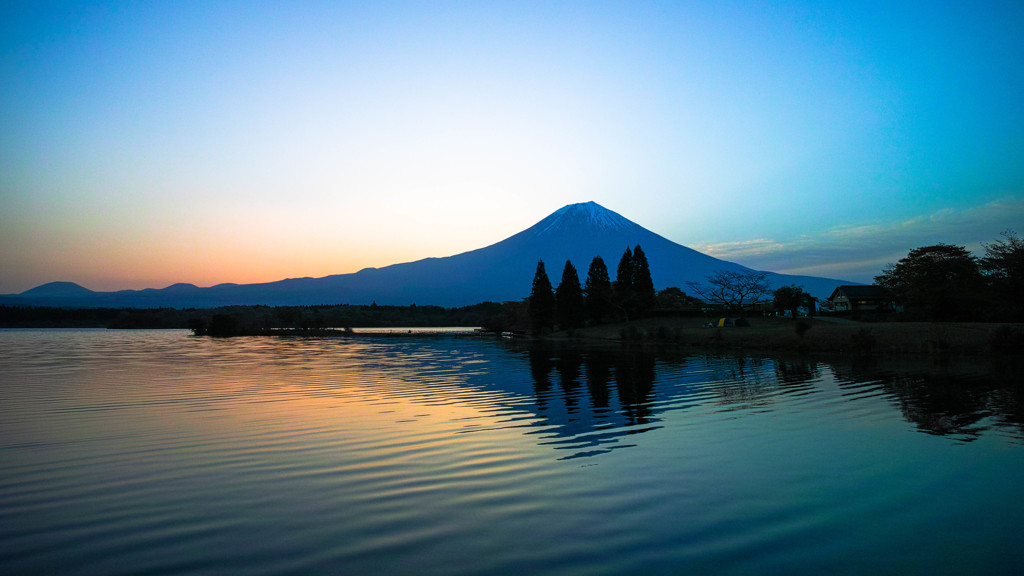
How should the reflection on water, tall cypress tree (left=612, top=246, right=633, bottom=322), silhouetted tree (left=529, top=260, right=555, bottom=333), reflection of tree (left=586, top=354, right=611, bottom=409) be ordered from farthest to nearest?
silhouetted tree (left=529, top=260, right=555, bottom=333) → tall cypress tree (left=612, top=246, right=633, bottom=322) → reflection of tree (left=586, top=354, right=611, bottom=409) → the reflection on water

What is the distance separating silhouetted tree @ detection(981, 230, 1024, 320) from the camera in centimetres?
3534

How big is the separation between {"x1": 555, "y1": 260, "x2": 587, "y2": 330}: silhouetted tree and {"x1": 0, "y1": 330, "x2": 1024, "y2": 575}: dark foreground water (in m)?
51.1

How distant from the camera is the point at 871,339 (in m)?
30.4

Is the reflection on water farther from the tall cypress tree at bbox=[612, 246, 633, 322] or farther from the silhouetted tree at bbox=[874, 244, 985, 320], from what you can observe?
the tall cypress tree at bbox=[612, 246, 633, 322]

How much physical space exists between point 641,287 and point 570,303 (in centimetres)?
927

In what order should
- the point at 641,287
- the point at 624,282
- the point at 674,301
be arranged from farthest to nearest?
the point at 674,301, the point at 641,287, the point at 624,282

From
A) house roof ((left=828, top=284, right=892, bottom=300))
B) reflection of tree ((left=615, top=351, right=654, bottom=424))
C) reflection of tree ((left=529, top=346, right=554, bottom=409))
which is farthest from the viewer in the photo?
house roof ((left=828, top=284, right=892, bottom=300))

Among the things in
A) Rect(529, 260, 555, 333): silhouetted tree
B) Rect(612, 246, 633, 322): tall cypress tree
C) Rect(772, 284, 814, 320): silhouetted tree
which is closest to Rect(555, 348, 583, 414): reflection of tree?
Rect(612, 246, 633, 322): tall cypress tree

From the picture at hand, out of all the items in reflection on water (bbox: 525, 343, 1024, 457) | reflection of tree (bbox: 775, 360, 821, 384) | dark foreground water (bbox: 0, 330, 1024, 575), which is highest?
dark foreground water (bbox: 0, 330, 1024, 575)

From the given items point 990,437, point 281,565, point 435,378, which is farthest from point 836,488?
point 435,378

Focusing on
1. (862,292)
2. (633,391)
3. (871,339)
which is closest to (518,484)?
(633,391)

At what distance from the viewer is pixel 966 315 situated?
127 ft

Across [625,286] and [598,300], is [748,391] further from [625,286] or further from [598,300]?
[625,286]

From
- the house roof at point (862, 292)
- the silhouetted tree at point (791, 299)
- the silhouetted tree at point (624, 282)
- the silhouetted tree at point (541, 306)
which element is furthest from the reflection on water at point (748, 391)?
the house roof at point (862, 292)
